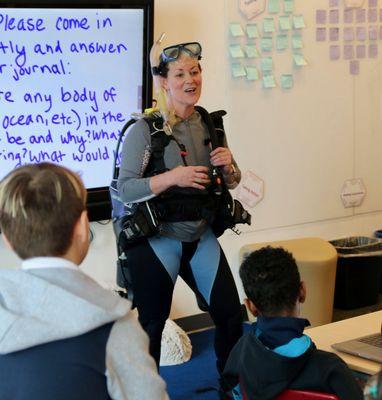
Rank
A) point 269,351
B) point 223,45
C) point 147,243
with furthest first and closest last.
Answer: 1. point 223,45
2. point 147,243
3. point 269,351

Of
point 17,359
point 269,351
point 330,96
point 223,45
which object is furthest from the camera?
point 330,96

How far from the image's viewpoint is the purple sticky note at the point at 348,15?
14.1 ft

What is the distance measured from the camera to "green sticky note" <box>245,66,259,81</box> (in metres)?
3.92

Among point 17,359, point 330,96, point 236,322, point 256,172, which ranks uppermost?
point 330,96

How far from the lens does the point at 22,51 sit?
307cm

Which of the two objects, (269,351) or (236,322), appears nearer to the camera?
(269,351)

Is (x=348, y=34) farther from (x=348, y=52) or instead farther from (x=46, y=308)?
(x=46, y=308)

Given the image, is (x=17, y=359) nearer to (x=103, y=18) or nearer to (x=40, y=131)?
(x=40, y=131)

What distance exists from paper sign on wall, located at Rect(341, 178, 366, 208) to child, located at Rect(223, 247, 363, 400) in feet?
8.59

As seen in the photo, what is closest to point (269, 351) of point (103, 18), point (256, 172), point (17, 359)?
point (17, 359)

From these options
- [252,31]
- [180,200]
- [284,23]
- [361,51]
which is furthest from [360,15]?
[180,200]

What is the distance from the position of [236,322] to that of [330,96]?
2087 mm

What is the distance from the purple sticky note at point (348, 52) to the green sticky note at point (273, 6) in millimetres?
583

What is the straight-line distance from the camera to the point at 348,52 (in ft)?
14.2
